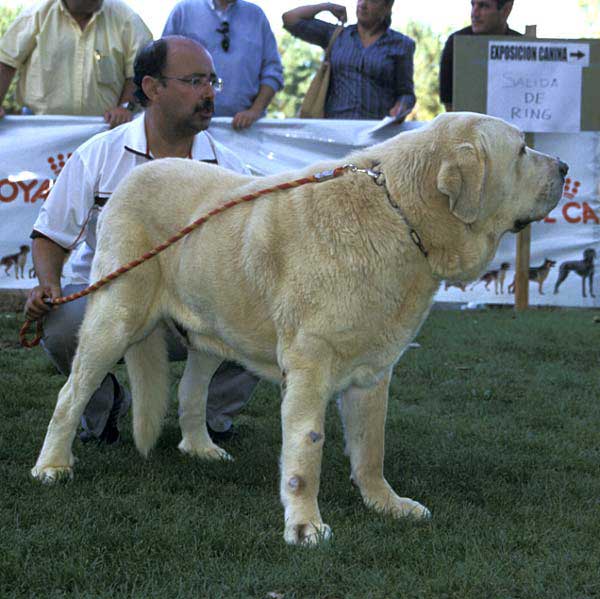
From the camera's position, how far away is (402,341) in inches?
129

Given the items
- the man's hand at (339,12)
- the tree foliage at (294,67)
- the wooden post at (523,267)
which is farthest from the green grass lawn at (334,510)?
the tree foliage at (294,67)

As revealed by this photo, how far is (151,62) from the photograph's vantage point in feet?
14.5

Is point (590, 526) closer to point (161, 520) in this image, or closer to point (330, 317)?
point (330, 317)

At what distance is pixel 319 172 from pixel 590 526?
153 centimetres

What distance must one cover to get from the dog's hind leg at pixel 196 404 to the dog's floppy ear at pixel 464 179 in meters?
1.55

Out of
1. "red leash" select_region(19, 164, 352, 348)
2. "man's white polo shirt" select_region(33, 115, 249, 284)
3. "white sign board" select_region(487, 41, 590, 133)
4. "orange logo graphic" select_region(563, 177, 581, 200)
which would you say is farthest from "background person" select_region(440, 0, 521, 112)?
"red leash" select_region(19, 164, 352, 348)

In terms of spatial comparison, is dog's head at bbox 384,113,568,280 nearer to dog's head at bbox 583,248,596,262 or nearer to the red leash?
the red leash

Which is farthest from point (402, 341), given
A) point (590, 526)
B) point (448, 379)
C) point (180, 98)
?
point (448, 379)

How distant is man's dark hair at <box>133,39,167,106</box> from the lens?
440cm

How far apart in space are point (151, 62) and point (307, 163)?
13.2 ft

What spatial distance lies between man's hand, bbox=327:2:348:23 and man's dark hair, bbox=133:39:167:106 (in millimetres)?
3595

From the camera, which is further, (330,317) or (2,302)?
(2,302)

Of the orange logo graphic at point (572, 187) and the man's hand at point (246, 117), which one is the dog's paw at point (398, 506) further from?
the orange logo graphic at point (572, 187)

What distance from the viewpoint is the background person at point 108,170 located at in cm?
430
